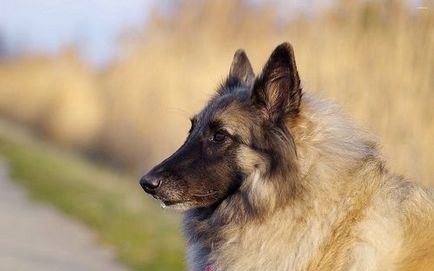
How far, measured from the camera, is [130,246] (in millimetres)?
11172

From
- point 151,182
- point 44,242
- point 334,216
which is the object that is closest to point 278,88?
point 334,216

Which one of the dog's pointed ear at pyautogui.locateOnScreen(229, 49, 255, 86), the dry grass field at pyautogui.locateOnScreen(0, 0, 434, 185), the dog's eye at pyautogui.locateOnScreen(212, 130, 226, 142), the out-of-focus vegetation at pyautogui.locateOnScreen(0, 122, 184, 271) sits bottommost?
the out-of-focus vegetation at pyautogui.locateOnScreen(0, 122, 184, 271)

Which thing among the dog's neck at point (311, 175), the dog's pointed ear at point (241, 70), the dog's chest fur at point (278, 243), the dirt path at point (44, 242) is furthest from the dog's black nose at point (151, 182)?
the dirt path at point (44, 242)

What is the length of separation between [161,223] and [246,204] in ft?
26.3

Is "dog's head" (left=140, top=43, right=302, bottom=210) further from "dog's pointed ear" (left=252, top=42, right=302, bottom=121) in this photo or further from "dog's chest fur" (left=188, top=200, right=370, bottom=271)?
"dog's chest fur" (left=188, top=200, right=370, bottom=271)

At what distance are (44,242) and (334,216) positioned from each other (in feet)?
23.1

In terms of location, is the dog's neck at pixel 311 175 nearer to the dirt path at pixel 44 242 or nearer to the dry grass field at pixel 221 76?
the dry grass field at pixel 221 76

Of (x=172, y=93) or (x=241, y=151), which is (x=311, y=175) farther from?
(x=172, y=93)

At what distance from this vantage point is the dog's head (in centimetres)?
500

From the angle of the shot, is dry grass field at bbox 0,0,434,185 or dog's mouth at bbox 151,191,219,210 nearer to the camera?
Result: dog's mouth at bbox 151,191,219,210

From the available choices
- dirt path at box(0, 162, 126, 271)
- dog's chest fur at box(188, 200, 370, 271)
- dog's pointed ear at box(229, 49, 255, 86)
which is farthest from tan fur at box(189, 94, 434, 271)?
dirt path at box(0, 162, 126, 271)

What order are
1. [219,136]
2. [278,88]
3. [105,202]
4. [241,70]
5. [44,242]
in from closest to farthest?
1. [278,88]
2. [219,136]
3. [241,70]
4. [44,242]
5. [105,202]

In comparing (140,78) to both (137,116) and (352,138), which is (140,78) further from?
(352,138)

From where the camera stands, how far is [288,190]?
4953mm
